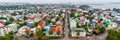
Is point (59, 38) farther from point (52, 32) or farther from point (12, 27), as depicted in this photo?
point (12, 27)

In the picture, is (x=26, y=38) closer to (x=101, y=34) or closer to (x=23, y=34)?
(x=23, y=34)

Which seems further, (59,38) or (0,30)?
(0,30)

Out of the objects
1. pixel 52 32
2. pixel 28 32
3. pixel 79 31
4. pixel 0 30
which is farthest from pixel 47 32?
pixel 0 30

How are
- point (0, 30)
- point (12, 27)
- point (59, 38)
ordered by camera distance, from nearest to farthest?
point (59, 38) < point (0, 30) < point (12, 27)

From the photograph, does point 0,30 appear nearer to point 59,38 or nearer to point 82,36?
point 59,38

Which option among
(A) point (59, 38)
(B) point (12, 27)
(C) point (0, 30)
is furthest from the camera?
(B) point (12, 27)

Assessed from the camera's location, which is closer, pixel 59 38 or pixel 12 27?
pixel 59 38

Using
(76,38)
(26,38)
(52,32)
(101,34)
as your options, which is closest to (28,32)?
(26,38)
